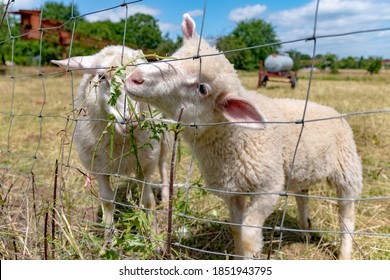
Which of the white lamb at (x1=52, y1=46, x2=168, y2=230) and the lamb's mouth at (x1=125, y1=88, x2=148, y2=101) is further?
the white lamb at (x1=52, y1=46, x2=168, y2=230)

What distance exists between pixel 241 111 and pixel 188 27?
84 cm

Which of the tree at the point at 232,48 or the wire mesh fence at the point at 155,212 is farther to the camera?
the tree at the point at 232,48

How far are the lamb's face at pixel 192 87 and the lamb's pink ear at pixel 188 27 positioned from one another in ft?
0.78

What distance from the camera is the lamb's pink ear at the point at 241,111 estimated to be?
6.43ft

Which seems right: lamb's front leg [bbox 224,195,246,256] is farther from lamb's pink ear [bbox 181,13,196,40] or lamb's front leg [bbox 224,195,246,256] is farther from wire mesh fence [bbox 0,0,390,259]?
lamb's pink ear [bbox 181,13,196,40]

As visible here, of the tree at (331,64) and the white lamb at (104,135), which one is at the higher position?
the tree at (331,64)

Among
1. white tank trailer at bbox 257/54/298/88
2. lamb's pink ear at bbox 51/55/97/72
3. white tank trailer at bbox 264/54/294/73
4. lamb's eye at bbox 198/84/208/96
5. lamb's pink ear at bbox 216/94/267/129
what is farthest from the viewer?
white tank trailer at bbox 264/54/294/73

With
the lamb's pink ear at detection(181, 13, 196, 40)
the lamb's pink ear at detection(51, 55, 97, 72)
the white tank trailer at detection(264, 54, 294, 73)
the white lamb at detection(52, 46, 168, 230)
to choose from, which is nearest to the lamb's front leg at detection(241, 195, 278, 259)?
the white lamb at detection(52, 46, 168, 230)

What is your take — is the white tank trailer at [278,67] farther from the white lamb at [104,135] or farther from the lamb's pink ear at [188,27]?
the lamb's pink ear at [188,27]

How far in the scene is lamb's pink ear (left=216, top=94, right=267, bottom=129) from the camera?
1959 mm

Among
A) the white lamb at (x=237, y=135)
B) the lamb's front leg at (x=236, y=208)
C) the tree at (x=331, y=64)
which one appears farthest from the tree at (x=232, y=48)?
the tree at (x=331, y=64)

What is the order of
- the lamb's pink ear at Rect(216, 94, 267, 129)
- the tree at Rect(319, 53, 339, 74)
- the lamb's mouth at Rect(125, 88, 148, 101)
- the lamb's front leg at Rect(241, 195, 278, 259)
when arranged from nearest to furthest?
the lamb's pink ear at Rect(216, 94, 267, 129), the lamb's mouth at Rect(125, 88, 148, 101), the lamb's front leg at Rect(241, 195, 278, 259), the tree at Rect(319, 53, 339, 74)

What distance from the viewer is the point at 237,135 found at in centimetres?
237

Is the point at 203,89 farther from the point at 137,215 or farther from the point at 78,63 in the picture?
the point at 78,63
